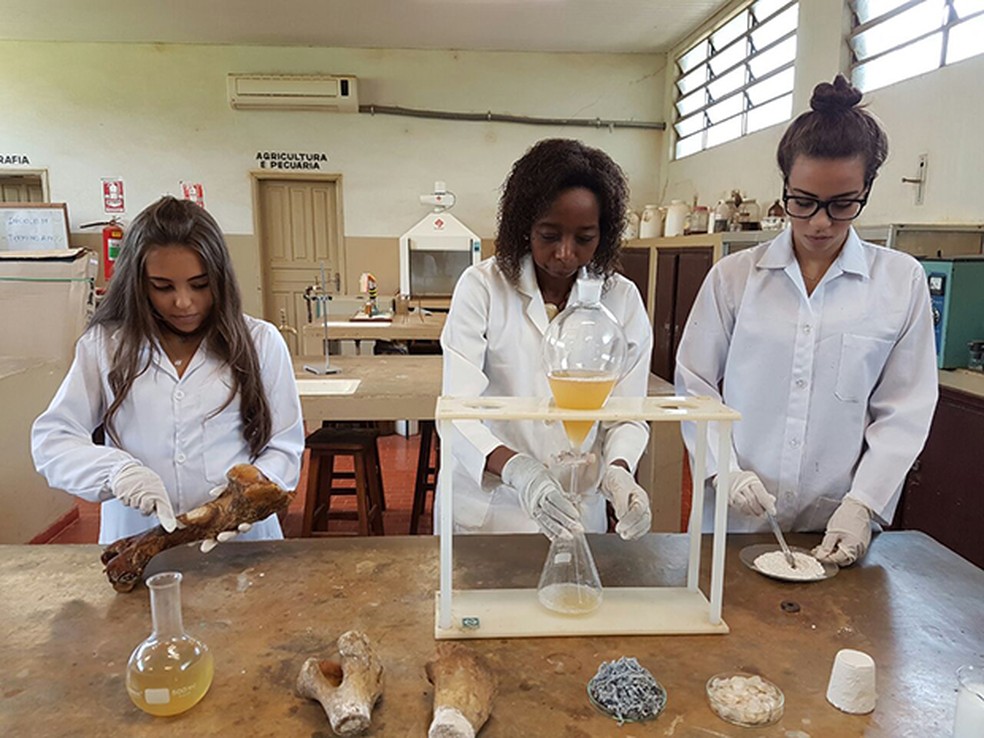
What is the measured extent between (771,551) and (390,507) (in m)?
2.55

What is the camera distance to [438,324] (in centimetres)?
462

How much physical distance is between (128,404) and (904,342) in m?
1.61

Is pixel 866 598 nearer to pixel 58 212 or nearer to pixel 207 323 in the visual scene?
pixel 207 323

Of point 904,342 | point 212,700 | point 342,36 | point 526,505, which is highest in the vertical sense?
point 342,36

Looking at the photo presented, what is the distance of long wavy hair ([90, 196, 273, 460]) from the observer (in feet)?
4.52

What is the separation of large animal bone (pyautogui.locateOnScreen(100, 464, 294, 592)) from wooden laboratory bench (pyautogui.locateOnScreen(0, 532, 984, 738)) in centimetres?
6

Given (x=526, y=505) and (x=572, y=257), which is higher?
(x=572, y=257)

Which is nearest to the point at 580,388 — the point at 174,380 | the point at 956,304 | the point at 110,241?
the point at 174,380

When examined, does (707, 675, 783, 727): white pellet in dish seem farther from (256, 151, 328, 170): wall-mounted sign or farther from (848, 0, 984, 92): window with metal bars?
(256, 151, 328, 170): wall-mounted sign

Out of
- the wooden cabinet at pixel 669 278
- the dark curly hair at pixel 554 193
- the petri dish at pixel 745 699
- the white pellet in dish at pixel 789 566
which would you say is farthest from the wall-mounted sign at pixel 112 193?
the petri dish at pixel 745 699

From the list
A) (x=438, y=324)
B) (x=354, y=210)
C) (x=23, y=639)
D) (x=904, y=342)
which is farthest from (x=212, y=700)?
(x=354, y=210)

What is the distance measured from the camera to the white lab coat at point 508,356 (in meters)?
1.41

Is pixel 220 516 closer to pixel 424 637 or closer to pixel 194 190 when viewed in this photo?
pixel 424 637

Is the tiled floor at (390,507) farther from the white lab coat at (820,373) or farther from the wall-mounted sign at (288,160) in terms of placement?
the wall-mounted sign at (288,160)
